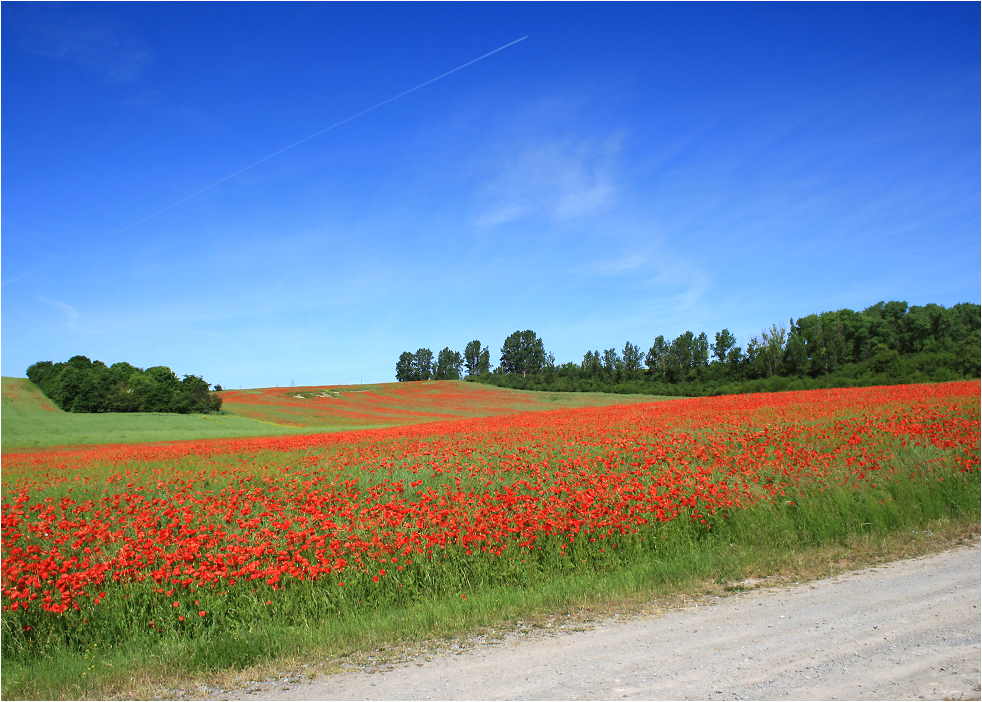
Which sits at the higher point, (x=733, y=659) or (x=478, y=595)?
(x=733, y=659)

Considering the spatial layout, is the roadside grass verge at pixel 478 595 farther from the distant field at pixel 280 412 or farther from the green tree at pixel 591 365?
the green tree at pixel 591 365

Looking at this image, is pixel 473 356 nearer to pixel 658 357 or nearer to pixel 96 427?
pixel 658 357

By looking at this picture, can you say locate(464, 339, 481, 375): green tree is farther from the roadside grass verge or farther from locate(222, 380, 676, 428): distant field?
the roadside grass verge


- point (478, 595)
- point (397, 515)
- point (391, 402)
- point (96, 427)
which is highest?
point (391, 402)

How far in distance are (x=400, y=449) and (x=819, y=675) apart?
1517cm

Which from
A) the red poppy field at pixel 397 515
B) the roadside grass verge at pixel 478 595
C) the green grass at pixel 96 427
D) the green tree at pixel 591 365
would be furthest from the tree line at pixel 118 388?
the green tree at pixel 591 365

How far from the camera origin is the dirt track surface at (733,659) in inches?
180

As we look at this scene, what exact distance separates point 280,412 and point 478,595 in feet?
183

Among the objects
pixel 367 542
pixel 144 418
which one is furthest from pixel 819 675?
pixel 144 418

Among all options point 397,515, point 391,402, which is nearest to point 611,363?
point 391,402

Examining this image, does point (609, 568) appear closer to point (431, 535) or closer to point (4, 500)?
point (431, 535)

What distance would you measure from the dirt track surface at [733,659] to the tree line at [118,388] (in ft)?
175

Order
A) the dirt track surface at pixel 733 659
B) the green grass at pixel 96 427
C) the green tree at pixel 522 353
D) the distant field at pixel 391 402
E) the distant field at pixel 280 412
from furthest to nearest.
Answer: the green tree at pixel 522 353 → the distant field at pixel 391 402 → the distant field at pixel 280 412 → the green grass at pixel 96 427 → the dirt track surface at pixel 733 659

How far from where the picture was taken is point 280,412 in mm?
59750
